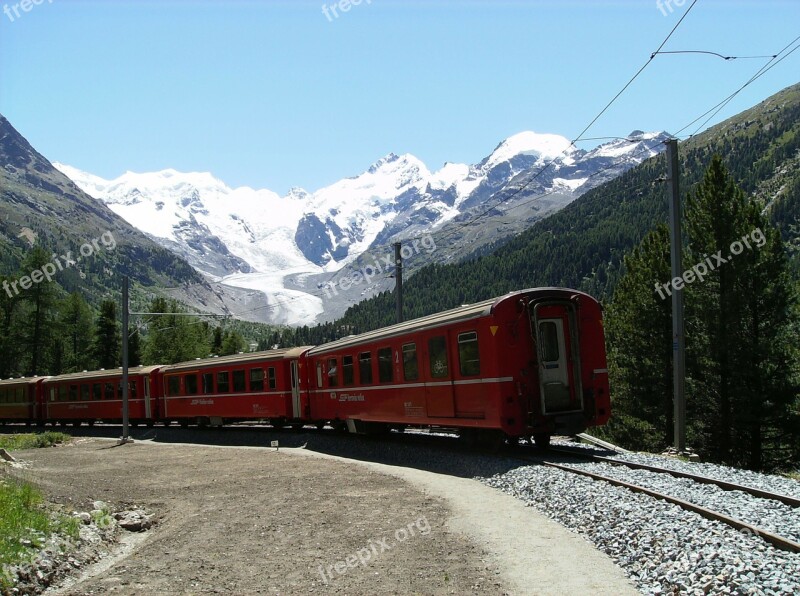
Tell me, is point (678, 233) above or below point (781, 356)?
above

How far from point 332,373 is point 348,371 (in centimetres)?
154

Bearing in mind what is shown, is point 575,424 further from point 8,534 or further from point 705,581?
point 8,534

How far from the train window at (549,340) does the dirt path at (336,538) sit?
131 inches

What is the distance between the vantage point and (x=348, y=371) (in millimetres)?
23609

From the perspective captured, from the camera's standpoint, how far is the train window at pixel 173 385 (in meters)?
35.9

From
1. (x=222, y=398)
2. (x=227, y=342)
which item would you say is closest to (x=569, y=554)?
(x=222, y=398)

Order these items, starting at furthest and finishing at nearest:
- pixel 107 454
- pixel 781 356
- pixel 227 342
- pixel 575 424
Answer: pixel 227 342 < pixel 781 356 < pixel 107 454 < pixel 575 424

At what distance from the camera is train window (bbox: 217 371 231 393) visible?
3200 cm

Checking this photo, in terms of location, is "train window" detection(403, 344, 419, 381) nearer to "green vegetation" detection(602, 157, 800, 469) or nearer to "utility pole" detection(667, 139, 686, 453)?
"utility pole" detection(667, 139, 686, 453)

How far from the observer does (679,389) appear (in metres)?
18.4

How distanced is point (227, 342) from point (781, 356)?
8636 cm

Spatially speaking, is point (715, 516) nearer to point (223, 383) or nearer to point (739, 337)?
point (739, 337)

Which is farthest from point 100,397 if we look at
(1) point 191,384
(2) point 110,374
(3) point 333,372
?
(3) point 333,372

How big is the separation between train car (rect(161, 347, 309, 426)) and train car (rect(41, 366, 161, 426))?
1.58 meters
